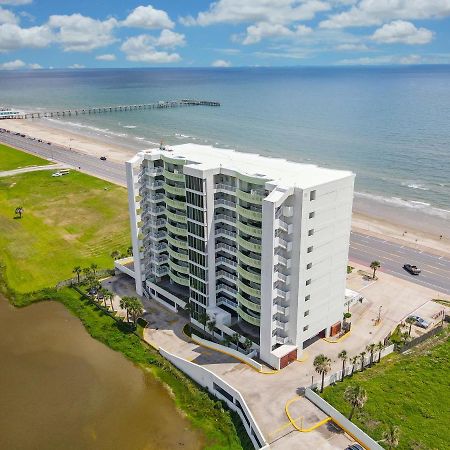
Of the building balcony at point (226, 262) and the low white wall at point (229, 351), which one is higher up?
the building balcony at point (226, 262)

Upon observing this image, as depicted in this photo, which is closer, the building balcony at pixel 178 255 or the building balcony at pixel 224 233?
the building balcony at pixel 224 233

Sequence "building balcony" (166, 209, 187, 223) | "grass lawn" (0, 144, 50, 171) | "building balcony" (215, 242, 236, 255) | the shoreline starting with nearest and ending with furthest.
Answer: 1. "building balcony" (215, 242, 236, 255)
2. "building balcony" (166, 209, 187, 223)
3. the shoreline
4. "grass lawn" (0, 144, 50, 171)

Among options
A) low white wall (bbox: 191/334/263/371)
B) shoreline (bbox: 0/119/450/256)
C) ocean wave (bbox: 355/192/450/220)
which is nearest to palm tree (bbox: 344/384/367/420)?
low white wall (bbox: 191/334/263/371)

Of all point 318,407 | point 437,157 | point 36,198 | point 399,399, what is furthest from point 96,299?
point 437,157

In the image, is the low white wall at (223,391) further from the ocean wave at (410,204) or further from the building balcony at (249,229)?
the ocean wave at (410,204)

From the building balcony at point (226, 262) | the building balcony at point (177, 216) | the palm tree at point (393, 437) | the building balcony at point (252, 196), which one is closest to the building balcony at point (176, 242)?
the building balcony at point (177, 216)

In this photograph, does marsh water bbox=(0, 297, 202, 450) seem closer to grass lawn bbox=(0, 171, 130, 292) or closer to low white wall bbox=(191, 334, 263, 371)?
low white wall bbox=(191, 334, 263, 371)
